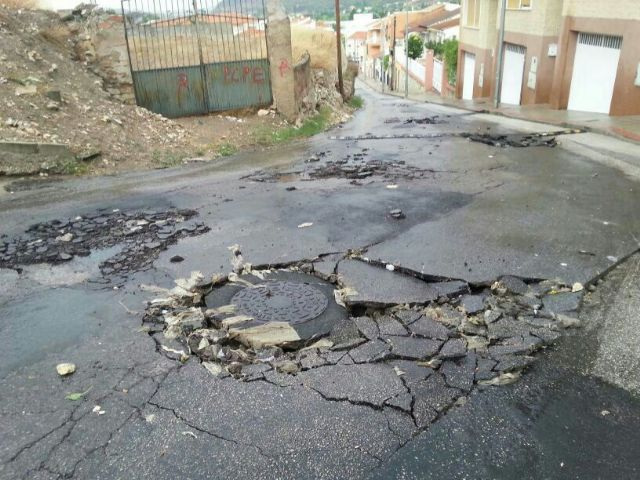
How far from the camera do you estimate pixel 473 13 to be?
2784 centimetres

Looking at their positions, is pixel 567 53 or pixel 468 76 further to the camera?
pixel 468 76

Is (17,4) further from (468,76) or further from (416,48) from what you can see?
(416,48)

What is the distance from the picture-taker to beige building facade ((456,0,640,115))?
560 inches

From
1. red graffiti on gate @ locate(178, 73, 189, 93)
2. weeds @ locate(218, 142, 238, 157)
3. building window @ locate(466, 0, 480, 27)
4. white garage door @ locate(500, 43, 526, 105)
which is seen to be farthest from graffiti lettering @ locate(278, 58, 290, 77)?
building window @ locate(466, 0, 480, 27)

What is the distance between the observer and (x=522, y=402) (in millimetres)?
3219

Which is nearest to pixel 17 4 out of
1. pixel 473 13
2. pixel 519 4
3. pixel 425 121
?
pixel 425 121

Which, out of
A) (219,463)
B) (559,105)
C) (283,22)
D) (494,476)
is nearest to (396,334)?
(494,476)

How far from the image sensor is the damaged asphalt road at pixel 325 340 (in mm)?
2885

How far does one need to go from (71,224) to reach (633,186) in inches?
321

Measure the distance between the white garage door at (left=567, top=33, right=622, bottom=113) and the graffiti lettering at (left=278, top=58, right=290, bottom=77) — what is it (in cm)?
962

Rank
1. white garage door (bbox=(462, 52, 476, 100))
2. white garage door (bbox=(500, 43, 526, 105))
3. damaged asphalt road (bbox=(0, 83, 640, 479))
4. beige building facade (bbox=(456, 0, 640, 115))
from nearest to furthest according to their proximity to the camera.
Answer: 1. damaged asphalt road (bbox=(0, 83, 640, 479))
2. beige building facade (bbox=(456, 0, 640, 115))
3. white garage door (bbox=(500, 43, 526, 105))
4. white garage door (bbox=(462, 52, 476, 100))

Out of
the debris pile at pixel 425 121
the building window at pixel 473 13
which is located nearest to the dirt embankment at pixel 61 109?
the debris pile at pixel 425 121

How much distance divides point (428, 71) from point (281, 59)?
30270mm

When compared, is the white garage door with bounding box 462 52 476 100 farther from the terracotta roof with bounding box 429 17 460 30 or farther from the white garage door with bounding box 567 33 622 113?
the terracotta roof with bounding box 429 17 460 30
